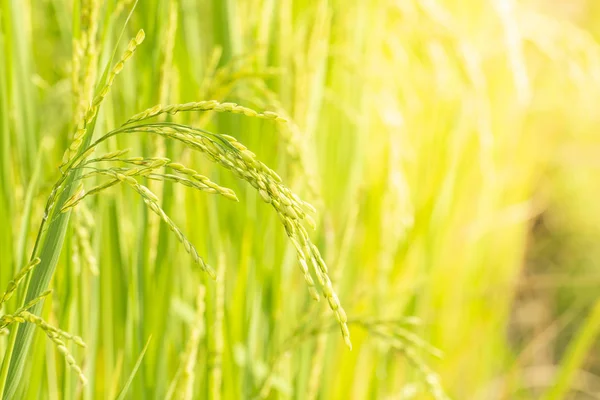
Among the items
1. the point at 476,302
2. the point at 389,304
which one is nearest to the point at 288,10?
the point at 389,304

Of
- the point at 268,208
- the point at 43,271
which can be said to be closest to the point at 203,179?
the point at 43,271

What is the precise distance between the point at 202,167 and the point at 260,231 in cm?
12

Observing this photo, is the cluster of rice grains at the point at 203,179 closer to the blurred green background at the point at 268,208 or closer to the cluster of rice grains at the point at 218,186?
the cluster of rice grains at the point at 218,186

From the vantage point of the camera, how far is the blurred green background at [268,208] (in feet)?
2.13

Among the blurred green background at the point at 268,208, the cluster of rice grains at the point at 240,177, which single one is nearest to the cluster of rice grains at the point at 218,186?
the cluster of rice grains at the point at 240,177

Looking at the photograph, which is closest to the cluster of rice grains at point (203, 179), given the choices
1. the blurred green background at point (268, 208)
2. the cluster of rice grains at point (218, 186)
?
the cluster of rice grains at point (218, 186)

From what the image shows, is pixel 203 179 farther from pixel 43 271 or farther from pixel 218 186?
pixel 43 271

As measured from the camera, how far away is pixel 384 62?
1.33 meters

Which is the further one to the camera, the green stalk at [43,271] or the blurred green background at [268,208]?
the blurred green background at [268,208]

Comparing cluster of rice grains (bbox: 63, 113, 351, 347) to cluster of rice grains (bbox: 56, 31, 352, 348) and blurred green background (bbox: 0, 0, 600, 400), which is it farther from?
blurred green background (bbox: 0, 0, 600, 400)

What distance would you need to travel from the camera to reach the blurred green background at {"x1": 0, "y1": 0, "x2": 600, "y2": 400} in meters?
0.65

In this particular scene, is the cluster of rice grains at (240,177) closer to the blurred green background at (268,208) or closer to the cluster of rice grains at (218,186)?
the cluster of rice grains at (218,186)

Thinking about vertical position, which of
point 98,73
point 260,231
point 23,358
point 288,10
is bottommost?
point 23,358

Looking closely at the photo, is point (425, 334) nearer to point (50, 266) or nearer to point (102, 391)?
point (102, 391)
